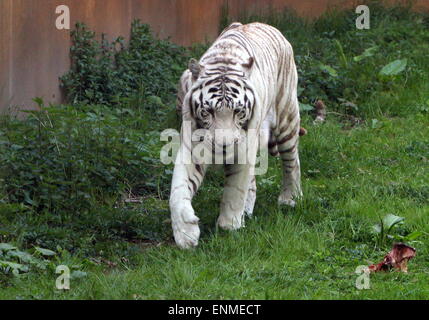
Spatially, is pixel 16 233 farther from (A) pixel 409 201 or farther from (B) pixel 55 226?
(A) pixel 409 201

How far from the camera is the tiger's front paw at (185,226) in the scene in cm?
610

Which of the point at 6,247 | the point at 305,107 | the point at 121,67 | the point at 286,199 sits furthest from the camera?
the point at 305,107

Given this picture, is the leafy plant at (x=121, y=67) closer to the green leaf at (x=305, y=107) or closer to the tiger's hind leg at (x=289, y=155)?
the green leaf at (x=305, y=107)

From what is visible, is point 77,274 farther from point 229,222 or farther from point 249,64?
point 249,64

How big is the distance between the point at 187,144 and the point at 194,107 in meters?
0.26

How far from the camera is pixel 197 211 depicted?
23.4ft

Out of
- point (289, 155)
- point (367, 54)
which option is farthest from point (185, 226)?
point (367, 54)

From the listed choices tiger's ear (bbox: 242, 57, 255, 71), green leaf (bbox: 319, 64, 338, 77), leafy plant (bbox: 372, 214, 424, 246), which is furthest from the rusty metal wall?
leafy plant (bbox: 372, 214, 424, 246)

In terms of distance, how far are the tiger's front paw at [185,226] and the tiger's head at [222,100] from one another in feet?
1.63

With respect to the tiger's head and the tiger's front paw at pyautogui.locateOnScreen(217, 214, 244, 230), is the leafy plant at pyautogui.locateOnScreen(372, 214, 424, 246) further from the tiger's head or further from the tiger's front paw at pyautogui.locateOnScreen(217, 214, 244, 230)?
the tiger's head

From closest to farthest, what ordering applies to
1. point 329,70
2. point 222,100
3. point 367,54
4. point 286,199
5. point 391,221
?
point 222,100 < point 391,221 < point 286,199 < point 329,70 < point 367,54

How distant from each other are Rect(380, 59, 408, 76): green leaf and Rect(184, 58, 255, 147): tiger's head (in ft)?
15.7

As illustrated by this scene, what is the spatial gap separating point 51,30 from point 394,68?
14.0ft
